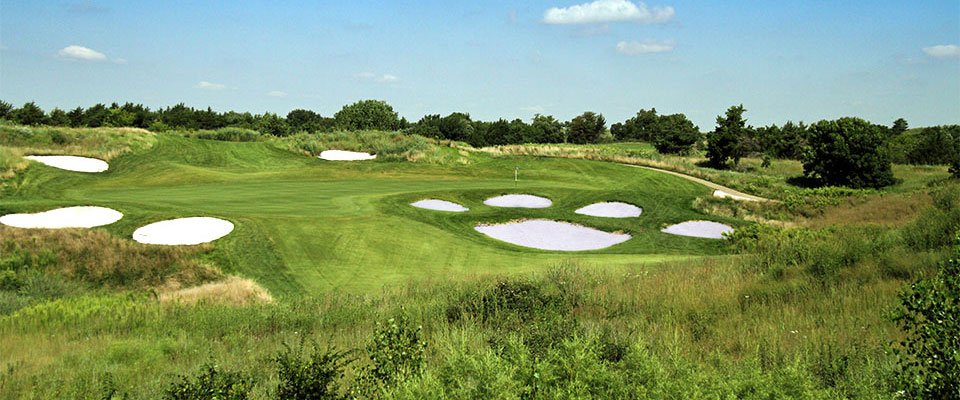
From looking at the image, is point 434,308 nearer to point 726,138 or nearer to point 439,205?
point 439,205

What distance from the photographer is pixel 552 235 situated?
23.8 m

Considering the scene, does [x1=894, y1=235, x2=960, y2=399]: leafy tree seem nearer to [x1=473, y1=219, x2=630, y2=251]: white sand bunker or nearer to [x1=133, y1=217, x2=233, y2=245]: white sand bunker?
[x1=473, y1=219, x2=630, y2=251]: white sand bunker

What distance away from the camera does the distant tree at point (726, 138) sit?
65.7 meters

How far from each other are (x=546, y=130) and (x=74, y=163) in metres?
106

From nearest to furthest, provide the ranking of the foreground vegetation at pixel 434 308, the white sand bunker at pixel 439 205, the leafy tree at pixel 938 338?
the leafy tree at pixel 938 338 → the foreground vegetation at pixel 434 308 → the white sand bunker at pixel 439 205

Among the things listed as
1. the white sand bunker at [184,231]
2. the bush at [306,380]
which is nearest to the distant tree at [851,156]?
the white sand bunker at [184,231]

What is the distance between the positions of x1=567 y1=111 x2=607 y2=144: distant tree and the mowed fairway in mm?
82645

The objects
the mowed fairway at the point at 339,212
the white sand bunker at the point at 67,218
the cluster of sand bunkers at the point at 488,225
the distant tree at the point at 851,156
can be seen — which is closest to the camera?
the mowed fairway at the point at 339,212

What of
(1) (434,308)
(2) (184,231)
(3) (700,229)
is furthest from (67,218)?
(3) (700,229)

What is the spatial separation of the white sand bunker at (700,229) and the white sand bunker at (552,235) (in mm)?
2867

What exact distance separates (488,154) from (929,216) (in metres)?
41.3

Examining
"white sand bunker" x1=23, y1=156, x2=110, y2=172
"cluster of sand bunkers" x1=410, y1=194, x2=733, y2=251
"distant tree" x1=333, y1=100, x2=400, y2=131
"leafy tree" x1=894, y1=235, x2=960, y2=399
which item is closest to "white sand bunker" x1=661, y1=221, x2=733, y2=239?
"cluster of sand bunkers" x1=410, y1=194, x2=733, y2=251

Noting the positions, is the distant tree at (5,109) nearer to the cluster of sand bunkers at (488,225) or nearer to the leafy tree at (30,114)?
the leafy tree at (30,114)

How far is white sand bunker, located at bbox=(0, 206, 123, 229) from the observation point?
18953 mm
